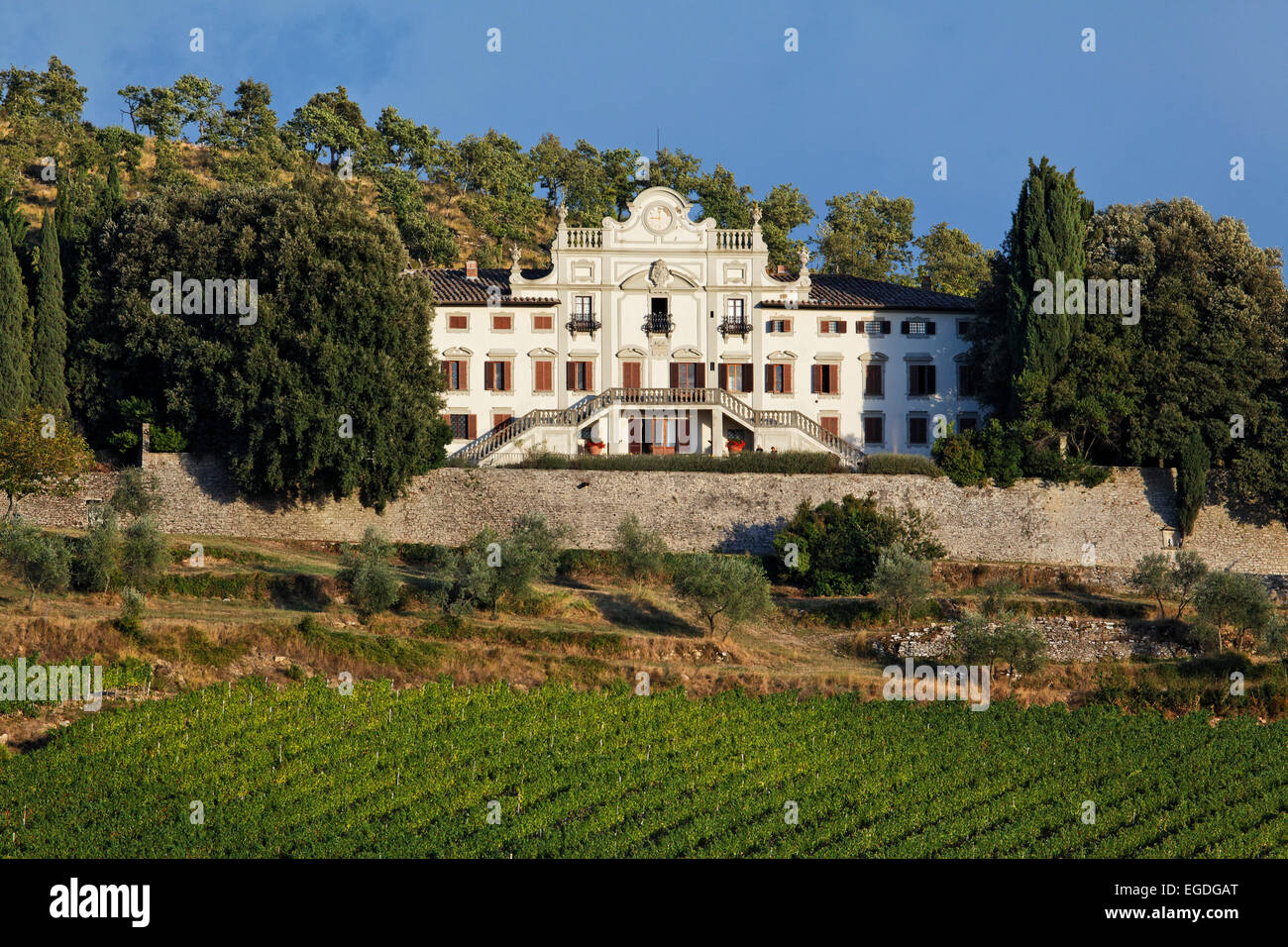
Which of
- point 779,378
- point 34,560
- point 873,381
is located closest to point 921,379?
point 873,381

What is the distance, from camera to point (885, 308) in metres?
55.9

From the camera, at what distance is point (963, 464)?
4891 cm

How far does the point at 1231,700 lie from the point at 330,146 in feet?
220

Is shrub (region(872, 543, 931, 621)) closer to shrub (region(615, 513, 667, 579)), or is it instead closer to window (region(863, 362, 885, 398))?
shrub (region(615, 513, 667, 579))

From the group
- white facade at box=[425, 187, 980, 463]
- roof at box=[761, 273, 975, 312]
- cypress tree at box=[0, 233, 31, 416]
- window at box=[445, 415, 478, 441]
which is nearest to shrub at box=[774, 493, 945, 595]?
white facade at box=[425, 187, 980, 463]

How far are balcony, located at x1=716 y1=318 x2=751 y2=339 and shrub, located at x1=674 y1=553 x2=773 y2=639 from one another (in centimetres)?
1674

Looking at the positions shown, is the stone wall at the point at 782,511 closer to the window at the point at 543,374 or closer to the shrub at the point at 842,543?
the shrub at the point at 842,543

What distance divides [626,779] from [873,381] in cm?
3082

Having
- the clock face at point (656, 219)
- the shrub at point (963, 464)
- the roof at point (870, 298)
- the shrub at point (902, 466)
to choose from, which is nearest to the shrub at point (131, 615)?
the shrub at point (902, 466)

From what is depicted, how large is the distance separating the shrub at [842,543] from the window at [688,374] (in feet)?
33.1

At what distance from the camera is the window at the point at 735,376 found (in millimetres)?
55812

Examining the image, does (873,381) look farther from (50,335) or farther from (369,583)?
(50,335)
